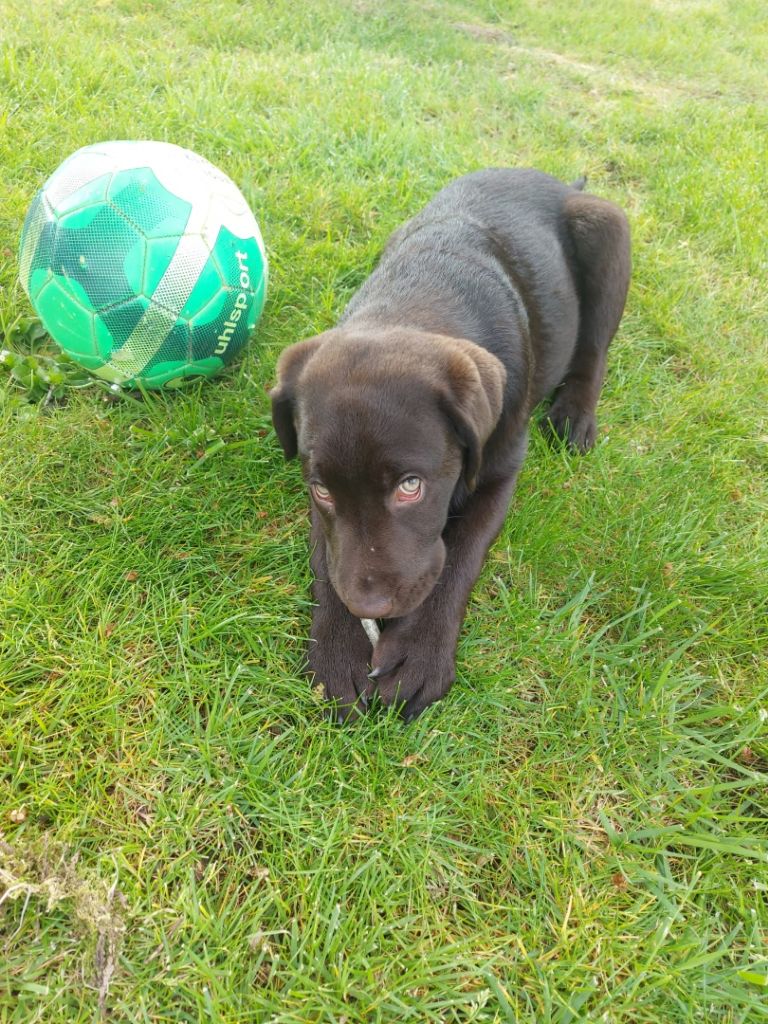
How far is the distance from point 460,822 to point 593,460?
1838 millimetres

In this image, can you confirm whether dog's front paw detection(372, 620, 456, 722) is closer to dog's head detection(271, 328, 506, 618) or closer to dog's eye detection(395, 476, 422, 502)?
dog's head detection(271, 328, 506, 618)

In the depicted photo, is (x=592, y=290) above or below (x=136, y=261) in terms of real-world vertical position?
below

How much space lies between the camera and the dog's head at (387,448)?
85.7 inches

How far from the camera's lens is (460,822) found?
220 centimetres

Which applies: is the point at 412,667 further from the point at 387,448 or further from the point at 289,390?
the point at 289,390

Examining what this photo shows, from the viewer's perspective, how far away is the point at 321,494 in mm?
2377

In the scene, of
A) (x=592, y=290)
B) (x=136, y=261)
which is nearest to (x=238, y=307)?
(x=136, y=261)

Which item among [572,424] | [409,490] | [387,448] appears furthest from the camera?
[572,424]

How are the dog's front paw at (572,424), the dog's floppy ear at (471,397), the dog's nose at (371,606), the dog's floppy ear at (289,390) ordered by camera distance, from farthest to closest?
the dog's front paw at (572,424) → the dog's floppy ear at (289,390) → the dog's floppy ear at (471,397) → the dog's nose at (371,606)

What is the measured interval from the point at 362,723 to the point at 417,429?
0.96 meters

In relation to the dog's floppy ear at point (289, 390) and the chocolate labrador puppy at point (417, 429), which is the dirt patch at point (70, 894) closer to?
the chocolate labrador puppy at point (417, 429)

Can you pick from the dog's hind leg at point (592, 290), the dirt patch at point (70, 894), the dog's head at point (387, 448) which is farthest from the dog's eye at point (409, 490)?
the dog's hind leg at point (592, 290)

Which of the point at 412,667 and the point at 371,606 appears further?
the point at 412,667

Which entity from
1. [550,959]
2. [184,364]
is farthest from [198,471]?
[550,959]
